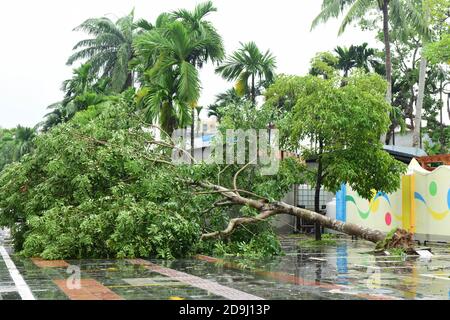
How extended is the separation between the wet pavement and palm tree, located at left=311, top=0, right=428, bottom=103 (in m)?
16.6

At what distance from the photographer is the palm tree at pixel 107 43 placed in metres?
38.4

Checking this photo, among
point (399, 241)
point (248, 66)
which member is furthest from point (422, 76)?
point (399, 241)

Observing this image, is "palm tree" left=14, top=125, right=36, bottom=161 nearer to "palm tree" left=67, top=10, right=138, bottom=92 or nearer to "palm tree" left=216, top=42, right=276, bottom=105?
"palm tree" left=67, top=10, right=138, bottom=92

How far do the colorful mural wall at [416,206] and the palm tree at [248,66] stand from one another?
27.2 feet

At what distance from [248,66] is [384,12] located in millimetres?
7163

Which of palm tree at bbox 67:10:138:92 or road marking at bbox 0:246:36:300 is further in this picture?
palm tree at bbox 67:10:138:92

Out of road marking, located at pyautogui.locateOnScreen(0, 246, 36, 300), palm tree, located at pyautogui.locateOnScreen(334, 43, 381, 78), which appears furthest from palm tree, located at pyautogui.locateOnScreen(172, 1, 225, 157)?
palm tree, located at pyautogui.locateOnScreen(334, 43, 381, 78)

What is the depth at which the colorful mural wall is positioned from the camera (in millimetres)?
20641

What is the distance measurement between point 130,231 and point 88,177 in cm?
212

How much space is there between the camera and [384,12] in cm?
2962

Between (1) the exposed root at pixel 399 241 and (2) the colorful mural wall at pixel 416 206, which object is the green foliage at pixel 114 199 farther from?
(2) the colorful mural wall at pixel 416 206

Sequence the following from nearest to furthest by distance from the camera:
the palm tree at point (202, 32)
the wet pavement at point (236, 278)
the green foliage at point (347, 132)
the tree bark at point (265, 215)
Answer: the wet pavement at point (236, 278)
the tree bark at point (265, 215)
the green foliage at point (347, 132)
the palm tree at point (202, 32)

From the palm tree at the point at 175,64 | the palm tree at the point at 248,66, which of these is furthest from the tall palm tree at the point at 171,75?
the palm tree at the point at 248,66
